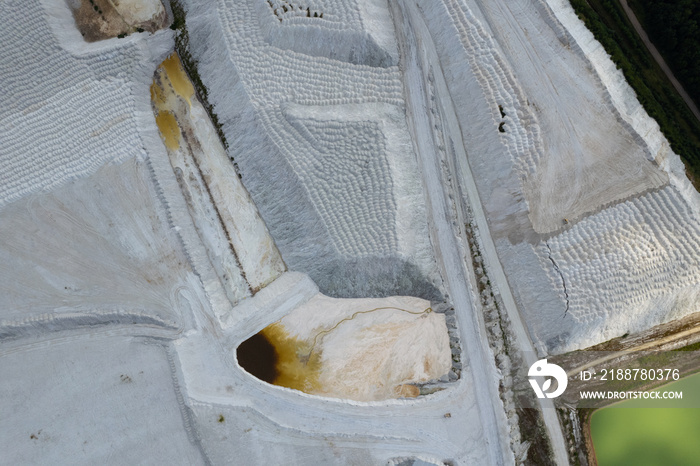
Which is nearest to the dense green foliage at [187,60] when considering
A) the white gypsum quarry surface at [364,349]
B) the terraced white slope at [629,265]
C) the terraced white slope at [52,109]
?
the terraced white slope at [52,109]

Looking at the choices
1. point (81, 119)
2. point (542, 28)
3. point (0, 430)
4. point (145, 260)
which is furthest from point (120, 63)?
point (542, 28)

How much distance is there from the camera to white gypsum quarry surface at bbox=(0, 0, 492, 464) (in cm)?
931

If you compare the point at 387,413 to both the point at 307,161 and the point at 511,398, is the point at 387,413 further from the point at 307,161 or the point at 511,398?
the point at 307,161

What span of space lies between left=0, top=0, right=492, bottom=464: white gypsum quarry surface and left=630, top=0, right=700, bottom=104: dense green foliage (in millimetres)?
5538

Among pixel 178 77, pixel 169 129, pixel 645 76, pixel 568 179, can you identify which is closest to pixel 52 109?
pixel 169 129

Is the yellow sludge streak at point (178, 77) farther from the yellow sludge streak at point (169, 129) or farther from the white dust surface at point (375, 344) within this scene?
the white dust surface at point (375, 344)

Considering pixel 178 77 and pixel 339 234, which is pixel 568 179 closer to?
pixel 339 234

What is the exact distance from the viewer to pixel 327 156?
9.66 metres

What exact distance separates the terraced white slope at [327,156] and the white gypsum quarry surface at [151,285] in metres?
0.04

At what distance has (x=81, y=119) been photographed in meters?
9.83

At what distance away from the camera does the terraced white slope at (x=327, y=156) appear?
31.2ft

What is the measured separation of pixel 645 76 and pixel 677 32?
1.02 meters

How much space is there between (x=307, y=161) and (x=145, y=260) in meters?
3.85

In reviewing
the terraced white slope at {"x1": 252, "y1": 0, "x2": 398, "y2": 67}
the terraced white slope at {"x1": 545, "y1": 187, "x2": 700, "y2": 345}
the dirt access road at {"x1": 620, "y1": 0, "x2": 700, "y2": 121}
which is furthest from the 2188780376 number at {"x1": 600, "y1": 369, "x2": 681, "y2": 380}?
the terraced white slope at {"x1": 252, "y1": 0, "x2": 398, "y2": 67}
